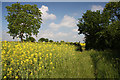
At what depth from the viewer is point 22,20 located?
1686 centimetres

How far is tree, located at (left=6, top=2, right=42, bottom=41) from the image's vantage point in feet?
55.9

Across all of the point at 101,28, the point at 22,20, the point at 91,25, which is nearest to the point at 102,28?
the point at 101,28

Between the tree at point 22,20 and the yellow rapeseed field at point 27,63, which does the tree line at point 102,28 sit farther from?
the tree at point 22,20

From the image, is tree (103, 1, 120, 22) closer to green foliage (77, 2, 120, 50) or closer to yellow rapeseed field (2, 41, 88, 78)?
green foliage (77, 2, 120, 50)

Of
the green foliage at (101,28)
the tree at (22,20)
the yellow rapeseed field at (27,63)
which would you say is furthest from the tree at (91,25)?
the tree at (22,20)

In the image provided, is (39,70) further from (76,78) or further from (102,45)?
(102,45)

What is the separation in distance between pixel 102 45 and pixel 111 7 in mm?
4214

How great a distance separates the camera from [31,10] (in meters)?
18.7

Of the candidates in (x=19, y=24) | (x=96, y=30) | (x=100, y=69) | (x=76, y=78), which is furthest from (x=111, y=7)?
(x=19, y=24)

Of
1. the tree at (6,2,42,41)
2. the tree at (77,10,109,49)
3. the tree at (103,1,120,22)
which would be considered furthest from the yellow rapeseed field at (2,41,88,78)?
the tree at (6,2,42,41)

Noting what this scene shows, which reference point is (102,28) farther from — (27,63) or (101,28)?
(27,63)

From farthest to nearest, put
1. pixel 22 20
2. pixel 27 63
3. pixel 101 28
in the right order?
1. pixel 22 20
2. pixel 101 28
3. pixel 27 63

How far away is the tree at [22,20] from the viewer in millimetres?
17047

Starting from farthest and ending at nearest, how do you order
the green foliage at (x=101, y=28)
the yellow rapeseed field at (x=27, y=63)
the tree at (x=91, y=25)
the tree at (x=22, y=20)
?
the tree at (x=22, y=20)
the tree at (x=91, y=25)
the green foliage at (x=101, y=28)
the yellow rapeseed field at (x=27, y=63)
